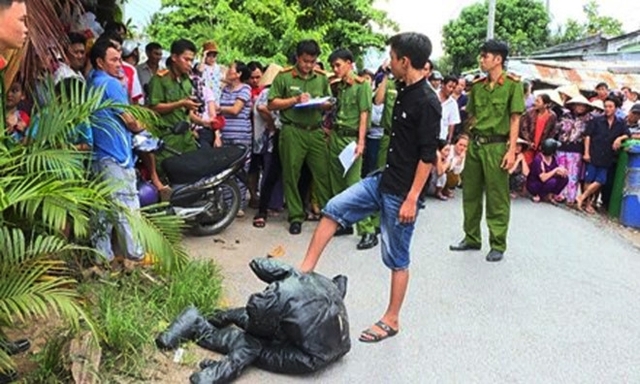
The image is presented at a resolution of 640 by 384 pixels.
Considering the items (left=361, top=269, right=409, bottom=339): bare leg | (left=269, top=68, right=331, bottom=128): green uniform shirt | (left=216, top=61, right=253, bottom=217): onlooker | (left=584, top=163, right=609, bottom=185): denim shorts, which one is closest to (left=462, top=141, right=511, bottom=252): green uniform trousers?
(left=269, top=68, right=331, bottom=128): green uniform shirt

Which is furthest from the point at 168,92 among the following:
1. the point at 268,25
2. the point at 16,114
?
the point at 268,25

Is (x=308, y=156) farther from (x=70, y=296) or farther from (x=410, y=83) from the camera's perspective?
(x=70, y=296)

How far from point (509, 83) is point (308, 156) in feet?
6.32

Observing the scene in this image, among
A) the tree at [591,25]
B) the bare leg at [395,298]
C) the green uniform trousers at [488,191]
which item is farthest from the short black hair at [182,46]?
the tree at [591,25]

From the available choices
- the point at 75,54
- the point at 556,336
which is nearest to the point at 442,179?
the point at 556,336

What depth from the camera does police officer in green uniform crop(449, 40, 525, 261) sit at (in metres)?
5.21

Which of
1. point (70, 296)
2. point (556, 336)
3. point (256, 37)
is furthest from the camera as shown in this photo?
point (256, 37)

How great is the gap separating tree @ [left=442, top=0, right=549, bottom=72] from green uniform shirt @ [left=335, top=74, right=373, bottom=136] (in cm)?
2238

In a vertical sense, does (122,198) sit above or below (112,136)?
below

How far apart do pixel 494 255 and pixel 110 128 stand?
332 cm

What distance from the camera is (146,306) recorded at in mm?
3688

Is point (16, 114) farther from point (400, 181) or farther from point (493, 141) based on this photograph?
point (493, 141)

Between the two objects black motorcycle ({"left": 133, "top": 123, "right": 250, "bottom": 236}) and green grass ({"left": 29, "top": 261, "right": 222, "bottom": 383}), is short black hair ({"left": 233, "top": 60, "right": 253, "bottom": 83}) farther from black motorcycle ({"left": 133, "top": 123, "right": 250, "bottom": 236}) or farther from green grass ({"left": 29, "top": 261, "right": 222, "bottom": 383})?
green grass ({"left": 29, "top": 261, "right": 222, "bottom": 383})

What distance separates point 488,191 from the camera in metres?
5.48
